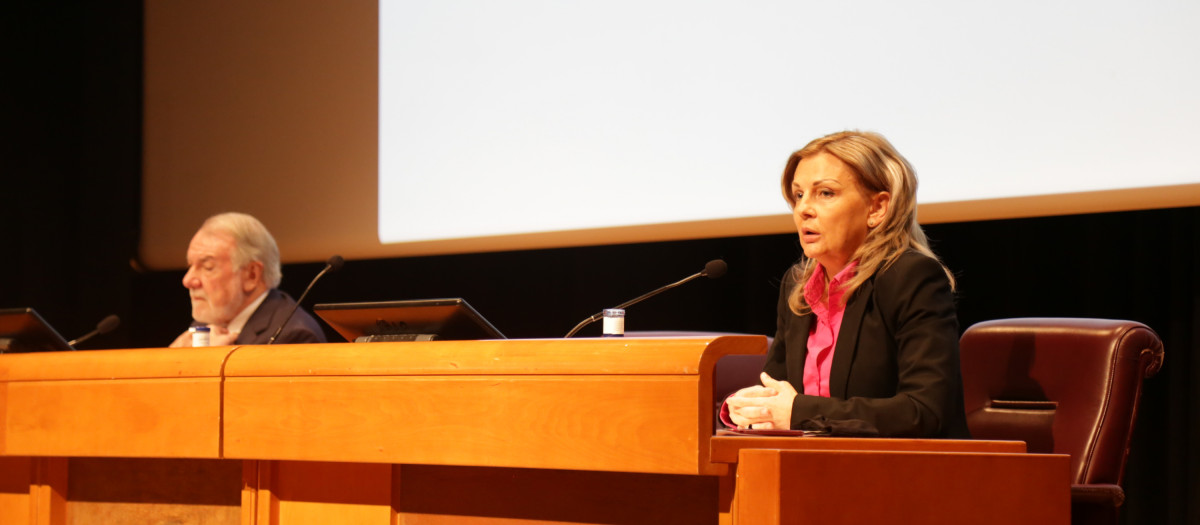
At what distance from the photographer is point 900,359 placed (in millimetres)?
1941

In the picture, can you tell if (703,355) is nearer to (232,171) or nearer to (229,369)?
(229,369)

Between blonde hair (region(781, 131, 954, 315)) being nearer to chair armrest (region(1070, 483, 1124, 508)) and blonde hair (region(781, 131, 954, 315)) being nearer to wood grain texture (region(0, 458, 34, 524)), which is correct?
chair armrest (region(1070, 483, 1124, 508))

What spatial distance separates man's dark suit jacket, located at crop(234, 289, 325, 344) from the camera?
3.16 metres

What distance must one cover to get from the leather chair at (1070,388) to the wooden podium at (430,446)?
958 mm

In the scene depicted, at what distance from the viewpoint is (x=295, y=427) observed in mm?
1686

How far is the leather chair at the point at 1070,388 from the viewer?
7.30 ft

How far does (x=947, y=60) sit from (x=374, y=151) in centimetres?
236

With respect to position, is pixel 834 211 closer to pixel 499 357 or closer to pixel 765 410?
pixel 765 410

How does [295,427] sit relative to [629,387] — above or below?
below

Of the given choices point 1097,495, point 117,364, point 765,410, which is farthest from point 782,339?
point 117,364

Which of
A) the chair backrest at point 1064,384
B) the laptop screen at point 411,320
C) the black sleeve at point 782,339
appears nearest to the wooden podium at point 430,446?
the laptop screen at point 411,320

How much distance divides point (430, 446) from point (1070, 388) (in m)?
1.50

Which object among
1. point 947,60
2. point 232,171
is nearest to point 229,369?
point 947,60

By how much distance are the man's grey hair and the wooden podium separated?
1.70m
